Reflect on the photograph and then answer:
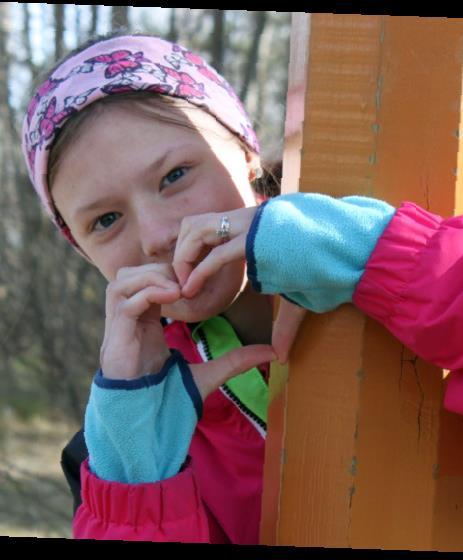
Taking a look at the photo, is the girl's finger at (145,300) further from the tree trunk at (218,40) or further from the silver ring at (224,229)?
the tree trunk at (218,40)

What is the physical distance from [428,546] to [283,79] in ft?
13.3

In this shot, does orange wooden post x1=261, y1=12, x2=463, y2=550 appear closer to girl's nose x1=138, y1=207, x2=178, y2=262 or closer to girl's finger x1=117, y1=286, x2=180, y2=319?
girl's finger x1=117, y1=286, x2=180, y2=319

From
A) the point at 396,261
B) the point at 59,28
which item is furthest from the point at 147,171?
the point at 59,28

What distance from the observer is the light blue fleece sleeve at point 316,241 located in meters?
1.09

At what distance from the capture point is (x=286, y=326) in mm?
1234

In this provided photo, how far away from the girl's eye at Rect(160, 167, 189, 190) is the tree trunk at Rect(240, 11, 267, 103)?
3259 mm

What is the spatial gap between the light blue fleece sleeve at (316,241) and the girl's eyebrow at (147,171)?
503mm

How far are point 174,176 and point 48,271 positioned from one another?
12.2 feet

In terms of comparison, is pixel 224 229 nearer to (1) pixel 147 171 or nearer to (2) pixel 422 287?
(2) pixel 422 287

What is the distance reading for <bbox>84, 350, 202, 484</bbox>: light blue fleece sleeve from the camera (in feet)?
4.45

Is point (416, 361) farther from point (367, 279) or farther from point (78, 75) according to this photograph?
point (78, 75)

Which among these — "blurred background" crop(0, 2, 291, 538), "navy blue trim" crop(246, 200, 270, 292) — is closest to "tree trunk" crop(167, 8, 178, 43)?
"blurred background" crop(0, 2, 291, 538)

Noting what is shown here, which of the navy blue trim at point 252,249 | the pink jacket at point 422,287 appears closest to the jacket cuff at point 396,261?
the pink jacket at point 422,287

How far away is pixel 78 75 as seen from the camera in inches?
69.7
